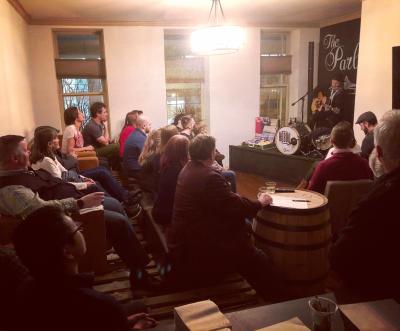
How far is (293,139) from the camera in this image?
564cm

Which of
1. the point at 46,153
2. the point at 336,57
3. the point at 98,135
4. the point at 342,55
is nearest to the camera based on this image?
the point at 46,153

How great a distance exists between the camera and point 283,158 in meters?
5.73

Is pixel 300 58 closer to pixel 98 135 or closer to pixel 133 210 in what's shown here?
pixel 98 135

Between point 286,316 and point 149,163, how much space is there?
2514 millimetres

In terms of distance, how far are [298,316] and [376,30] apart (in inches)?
185

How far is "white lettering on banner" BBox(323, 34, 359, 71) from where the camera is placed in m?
6.14

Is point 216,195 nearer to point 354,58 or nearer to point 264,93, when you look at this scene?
point 354,58

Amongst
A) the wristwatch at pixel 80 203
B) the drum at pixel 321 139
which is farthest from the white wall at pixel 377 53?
the wristwatch at pixel 80 203

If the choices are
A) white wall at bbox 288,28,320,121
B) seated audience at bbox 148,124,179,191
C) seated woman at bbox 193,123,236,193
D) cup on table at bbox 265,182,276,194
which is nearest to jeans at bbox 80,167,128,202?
seated audience at bbox 148,124,179,191

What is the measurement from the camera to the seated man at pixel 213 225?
2168mm

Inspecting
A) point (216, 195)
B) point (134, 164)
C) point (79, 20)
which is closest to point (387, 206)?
point (216, 195)

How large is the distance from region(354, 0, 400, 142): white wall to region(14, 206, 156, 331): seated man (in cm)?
464

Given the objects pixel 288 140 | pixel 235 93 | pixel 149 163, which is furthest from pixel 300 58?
pixel 149 163

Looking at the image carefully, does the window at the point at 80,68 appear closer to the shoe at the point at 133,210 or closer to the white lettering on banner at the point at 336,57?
the shoe at the point at 133,210
